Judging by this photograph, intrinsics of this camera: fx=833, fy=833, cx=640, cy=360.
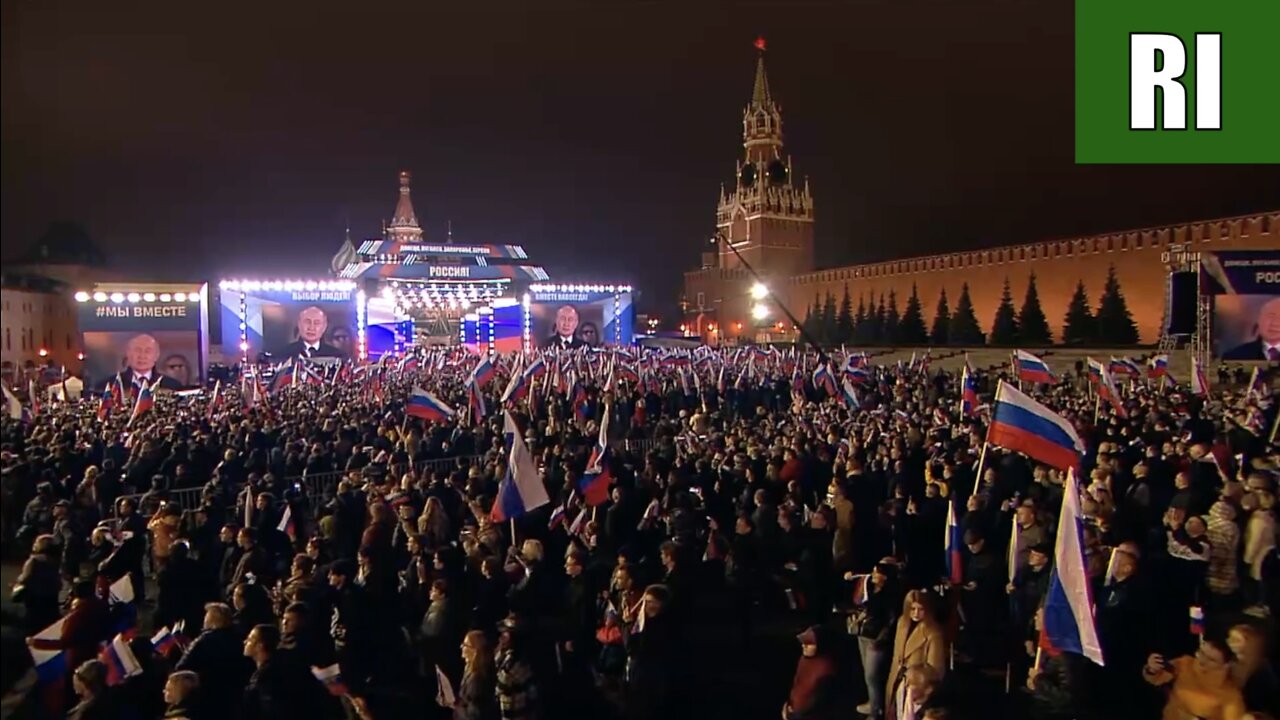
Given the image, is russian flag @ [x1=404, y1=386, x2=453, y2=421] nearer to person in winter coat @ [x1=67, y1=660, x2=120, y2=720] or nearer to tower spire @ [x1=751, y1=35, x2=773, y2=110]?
person in winter coat @ [x1=67, y1=660, x2=120, y2=720]

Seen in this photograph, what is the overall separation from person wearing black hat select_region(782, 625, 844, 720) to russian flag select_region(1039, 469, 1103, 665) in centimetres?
114

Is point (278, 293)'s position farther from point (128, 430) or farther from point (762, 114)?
point (762, 114)

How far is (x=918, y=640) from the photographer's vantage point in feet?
13.4

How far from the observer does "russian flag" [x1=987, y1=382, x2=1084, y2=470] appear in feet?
19.8

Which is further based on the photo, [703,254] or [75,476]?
[703,254]

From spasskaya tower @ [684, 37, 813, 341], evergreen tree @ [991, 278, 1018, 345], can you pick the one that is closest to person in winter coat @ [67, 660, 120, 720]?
evergreen tree @ [991, 278, 1018, 345]

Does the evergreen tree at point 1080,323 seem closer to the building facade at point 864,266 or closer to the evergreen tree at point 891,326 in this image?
the building facade at point 864,266

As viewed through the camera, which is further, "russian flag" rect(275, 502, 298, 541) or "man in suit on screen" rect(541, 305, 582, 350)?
"man in suit on screen" rect(541, 305, 582, 350)

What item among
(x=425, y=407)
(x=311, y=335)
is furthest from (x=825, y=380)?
(x=311, y=335)

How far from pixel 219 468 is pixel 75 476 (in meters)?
1.75

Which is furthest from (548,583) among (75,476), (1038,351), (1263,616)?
(1038,351)

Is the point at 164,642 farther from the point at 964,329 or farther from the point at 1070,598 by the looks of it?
the point at 964,329

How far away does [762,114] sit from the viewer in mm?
91812

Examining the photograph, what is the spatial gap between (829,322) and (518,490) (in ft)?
168
